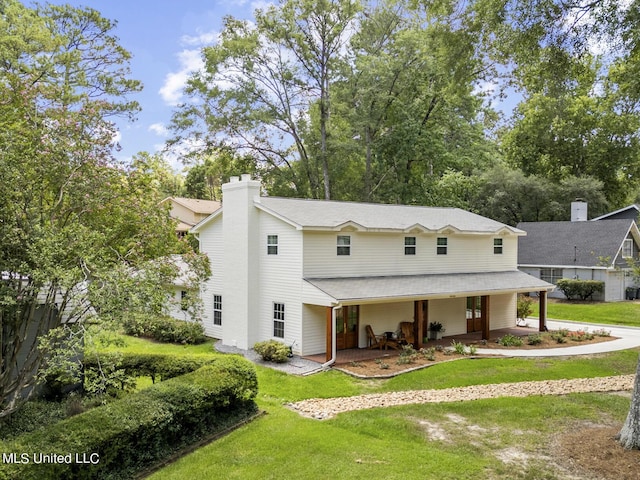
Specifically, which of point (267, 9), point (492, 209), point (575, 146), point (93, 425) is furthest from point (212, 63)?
point (575, 146)

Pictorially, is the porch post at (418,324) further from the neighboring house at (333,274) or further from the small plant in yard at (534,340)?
the small plant in yard at (534,340)

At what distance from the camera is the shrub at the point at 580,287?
105 feet

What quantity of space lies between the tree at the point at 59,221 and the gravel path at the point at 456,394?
530 centimetres

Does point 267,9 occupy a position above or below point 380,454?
above

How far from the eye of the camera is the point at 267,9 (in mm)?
35281

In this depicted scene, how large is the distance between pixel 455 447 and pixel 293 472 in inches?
128

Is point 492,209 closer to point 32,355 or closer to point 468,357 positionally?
point 468,357

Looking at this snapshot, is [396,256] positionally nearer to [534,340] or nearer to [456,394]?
[534,340]

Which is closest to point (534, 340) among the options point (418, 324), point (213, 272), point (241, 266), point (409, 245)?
point (418, 324)

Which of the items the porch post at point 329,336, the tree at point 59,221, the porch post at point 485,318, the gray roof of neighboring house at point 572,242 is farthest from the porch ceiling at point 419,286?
the gray roof of neighboring house at point 572,242

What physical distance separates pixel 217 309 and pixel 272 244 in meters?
4.71

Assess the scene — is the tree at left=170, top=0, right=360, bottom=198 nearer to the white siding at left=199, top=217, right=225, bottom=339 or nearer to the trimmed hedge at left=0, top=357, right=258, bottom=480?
the white siding at left=199, top=217, right=225, bottom=339

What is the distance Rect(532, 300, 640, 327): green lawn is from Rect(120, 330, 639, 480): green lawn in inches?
625

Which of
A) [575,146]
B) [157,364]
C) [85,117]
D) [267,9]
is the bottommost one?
[157,364]
